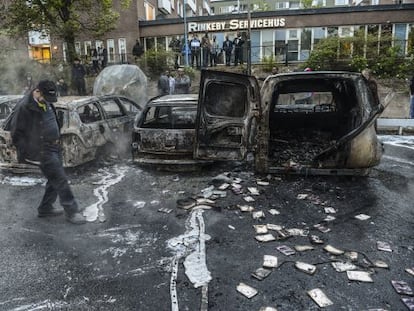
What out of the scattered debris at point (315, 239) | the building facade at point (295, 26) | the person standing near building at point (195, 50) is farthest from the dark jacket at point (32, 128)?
the building facade at point (295, 26)

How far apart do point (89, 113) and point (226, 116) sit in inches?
116

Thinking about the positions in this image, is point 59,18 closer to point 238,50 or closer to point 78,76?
point 78,76

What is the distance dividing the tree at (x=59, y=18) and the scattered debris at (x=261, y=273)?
15.0m

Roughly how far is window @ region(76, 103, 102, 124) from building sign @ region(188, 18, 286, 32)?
16.9m

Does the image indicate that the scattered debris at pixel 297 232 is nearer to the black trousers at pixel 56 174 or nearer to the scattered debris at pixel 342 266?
the scattered debris at pixel 342 266

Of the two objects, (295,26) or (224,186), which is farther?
(295,26)

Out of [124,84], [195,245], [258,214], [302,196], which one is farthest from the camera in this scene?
[124,84]

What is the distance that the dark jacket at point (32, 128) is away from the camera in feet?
16.4

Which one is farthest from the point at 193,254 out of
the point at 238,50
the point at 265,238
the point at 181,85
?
the point at 238,50

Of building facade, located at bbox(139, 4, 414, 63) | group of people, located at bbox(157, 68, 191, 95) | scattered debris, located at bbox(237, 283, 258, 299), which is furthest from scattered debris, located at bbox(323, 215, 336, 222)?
building facade, located at bbox(139, 4, 414, 63)

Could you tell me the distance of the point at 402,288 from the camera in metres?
3.52

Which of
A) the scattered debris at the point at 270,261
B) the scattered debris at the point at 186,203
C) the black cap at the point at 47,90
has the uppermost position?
the black cap at the point at 47,90

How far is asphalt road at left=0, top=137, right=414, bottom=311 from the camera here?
346 cm

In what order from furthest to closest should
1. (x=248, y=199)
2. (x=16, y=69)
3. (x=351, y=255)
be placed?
(x=16, y=69) < (x=248, y=199) < (x=351, y=255)
